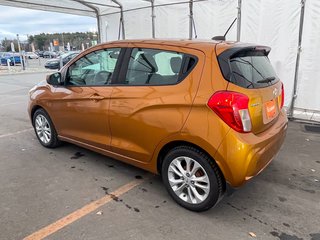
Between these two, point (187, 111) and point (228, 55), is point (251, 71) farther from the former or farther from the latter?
point (187, 111)

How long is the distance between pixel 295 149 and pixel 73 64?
11.7 ft

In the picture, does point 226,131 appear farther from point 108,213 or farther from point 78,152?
point 78,152

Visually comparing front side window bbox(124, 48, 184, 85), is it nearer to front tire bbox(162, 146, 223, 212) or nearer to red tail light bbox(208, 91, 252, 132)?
red tail light bbox(208, 91, 252, 132)

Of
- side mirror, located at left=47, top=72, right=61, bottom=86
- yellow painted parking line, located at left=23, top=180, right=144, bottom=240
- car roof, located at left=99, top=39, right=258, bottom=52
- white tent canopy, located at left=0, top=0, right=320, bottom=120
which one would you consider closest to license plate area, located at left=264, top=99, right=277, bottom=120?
car roof, located at left=99, top=39, right=258, bottom=52

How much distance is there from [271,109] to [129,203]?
1765 mm

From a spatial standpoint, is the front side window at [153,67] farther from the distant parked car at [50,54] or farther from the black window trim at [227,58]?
the distant parked car at [50,54]

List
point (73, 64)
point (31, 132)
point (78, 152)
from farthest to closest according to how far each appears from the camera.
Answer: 1. point (31, 132)
2. point (78, 152)
3. point (73, 64)

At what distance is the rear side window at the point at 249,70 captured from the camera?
2.72m

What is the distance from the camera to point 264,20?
6754mm

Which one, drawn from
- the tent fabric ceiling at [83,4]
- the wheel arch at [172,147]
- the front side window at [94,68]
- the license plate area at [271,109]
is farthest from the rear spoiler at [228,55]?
the tent fabric ceiling at [83,4]

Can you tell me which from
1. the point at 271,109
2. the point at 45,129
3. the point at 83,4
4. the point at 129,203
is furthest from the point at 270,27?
the point at 83,4

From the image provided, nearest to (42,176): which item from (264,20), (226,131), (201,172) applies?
(201,172)

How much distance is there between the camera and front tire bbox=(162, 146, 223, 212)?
2.77m

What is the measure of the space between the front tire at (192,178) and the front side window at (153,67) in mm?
733
